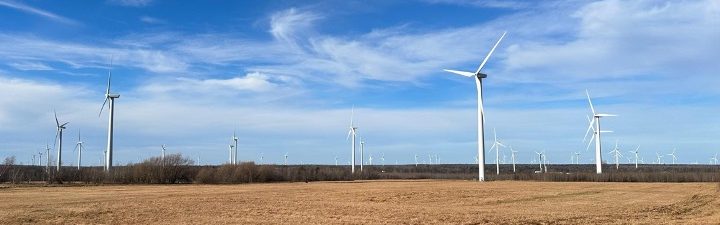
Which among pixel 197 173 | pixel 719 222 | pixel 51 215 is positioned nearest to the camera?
pixel 719 222

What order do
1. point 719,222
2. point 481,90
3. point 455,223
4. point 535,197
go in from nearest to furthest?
point 719,222, point 455,223, point 535,197, point 481,90

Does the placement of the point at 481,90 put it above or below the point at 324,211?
above

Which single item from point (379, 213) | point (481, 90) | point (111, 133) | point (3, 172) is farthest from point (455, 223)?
point (3, 172)

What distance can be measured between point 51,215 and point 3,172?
96.4 metres

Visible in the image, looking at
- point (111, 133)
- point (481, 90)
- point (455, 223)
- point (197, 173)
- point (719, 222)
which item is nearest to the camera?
point (719, 222)

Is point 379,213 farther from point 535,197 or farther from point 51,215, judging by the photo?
point 535,197

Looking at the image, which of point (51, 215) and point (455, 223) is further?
point (51, 215)

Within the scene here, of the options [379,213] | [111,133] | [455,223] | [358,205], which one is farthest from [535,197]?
[111,133]

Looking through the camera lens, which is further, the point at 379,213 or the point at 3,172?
the point at 3,172

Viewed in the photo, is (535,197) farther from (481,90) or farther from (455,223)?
(481,90)

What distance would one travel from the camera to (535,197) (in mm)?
53344

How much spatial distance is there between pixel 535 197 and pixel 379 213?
2091cm

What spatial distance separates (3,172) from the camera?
121 m

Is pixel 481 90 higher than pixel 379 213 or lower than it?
higher
